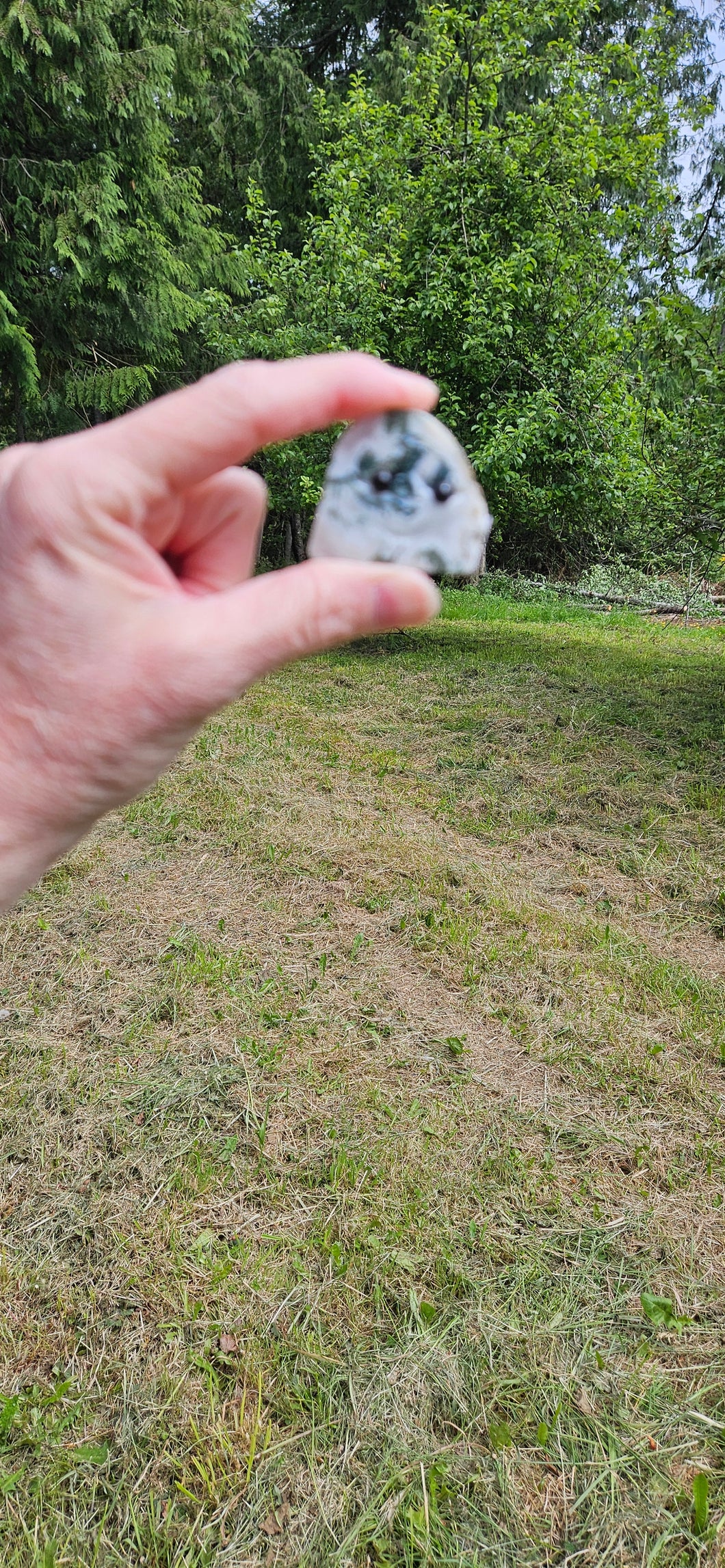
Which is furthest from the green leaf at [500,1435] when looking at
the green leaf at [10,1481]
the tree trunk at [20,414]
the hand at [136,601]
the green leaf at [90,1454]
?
the tree trunk at [20,414]

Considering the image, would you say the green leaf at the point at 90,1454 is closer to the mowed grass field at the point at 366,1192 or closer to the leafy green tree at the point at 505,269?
the mowed grass field at the point at 366,1192

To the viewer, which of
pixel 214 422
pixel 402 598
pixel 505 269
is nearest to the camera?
pixel 214 422

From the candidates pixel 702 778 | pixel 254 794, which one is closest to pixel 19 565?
pixel 254 794

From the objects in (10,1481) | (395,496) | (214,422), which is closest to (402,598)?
(214,422)

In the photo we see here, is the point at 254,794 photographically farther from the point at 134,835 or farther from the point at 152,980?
the point at 152,980

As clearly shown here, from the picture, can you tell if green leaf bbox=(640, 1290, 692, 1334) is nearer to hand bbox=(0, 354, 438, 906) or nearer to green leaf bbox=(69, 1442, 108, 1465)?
green leaf bbox=(69, 1442, 108, 1465)

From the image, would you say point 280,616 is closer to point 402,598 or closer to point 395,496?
point 402,598
